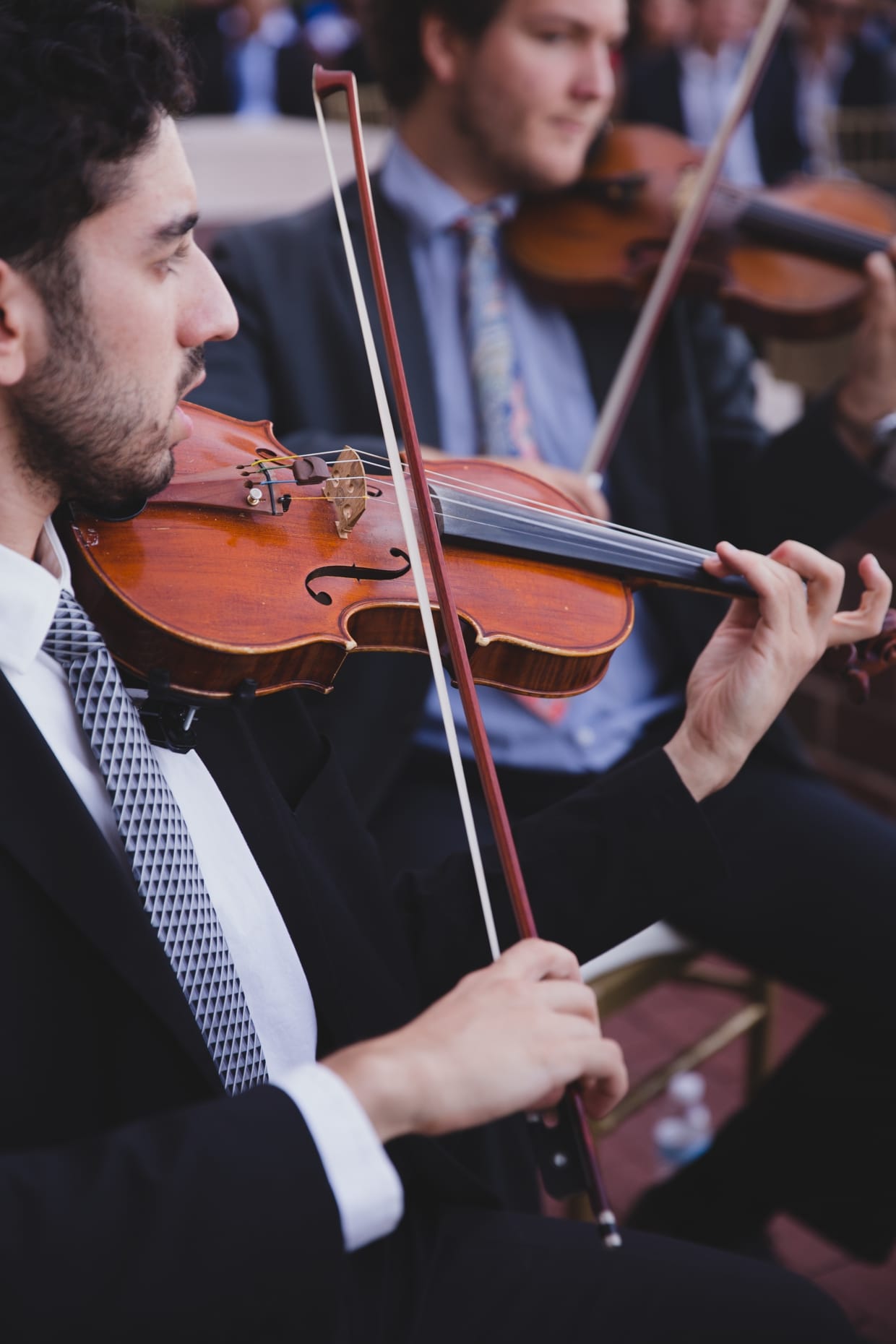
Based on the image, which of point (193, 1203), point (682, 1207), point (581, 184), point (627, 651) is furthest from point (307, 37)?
point (193, 1203)

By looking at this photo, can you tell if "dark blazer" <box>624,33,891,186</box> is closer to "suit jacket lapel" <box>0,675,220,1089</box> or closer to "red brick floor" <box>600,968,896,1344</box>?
"red brick floor" <box>600,968,896,1344</box>

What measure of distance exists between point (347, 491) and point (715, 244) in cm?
89

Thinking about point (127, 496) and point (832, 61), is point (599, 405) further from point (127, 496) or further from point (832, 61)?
point (832, 61)

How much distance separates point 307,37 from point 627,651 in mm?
4794

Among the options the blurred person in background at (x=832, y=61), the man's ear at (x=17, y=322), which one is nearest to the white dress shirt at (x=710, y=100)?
the blurred person in background at (x=832, y=61)

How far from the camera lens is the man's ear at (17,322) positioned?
0.71 meters

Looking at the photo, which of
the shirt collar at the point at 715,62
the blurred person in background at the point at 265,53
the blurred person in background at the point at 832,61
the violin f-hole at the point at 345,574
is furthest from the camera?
the blurred person in background at the point at 265,53

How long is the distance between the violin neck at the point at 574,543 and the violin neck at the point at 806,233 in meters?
0.80

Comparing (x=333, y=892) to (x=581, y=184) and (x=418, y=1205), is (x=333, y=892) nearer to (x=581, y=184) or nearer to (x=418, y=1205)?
(x=418, y=1205)

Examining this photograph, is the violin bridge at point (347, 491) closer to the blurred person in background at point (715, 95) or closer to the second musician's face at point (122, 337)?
the second musician's face at point (122, 337)

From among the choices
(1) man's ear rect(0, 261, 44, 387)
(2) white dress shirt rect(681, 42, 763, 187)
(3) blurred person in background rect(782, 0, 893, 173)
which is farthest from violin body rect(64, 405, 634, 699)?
(3) blurred person in background rect(782, 0, 893, 173)

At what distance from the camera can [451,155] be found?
1.52m

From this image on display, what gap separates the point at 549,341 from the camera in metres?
1.54

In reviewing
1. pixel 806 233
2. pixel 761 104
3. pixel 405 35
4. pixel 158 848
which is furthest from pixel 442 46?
pixel 761 104
